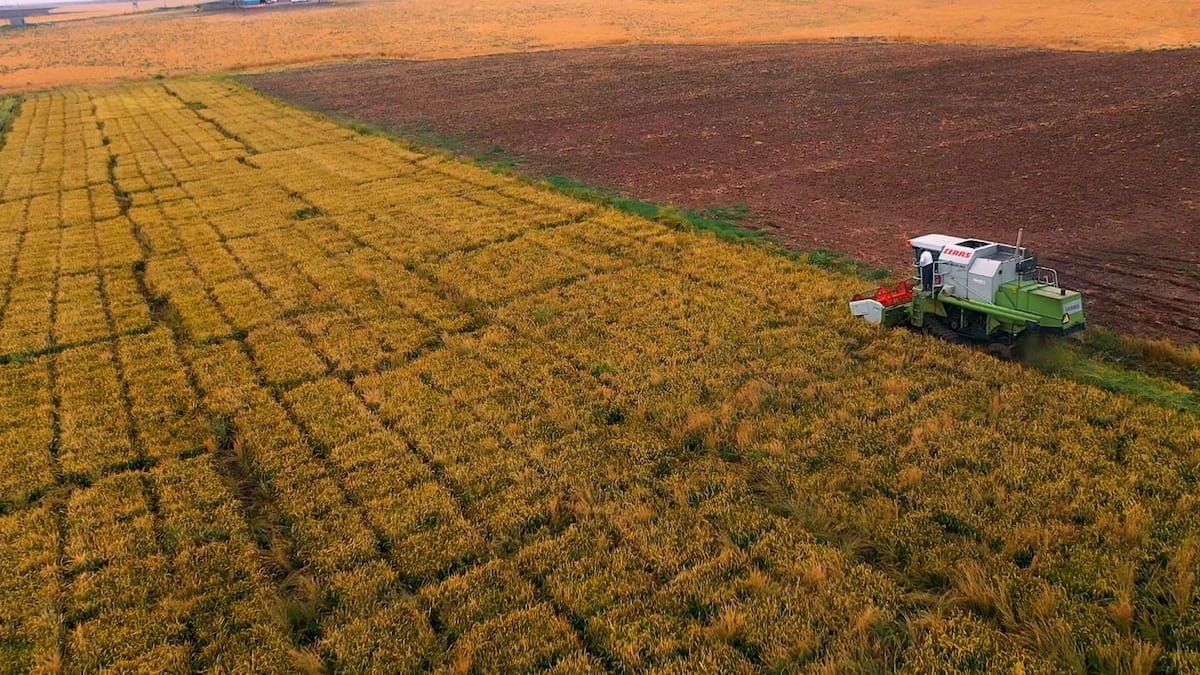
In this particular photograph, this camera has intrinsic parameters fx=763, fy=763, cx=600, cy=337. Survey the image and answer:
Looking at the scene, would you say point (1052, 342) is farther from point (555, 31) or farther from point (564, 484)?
point (555, 31)

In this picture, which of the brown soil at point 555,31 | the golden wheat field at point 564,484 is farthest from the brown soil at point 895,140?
the brown soil at point 555,31

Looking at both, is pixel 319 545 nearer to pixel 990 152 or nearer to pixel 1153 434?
pixel 1153 434

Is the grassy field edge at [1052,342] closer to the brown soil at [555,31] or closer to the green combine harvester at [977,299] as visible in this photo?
the green combine harvester at [977,299]

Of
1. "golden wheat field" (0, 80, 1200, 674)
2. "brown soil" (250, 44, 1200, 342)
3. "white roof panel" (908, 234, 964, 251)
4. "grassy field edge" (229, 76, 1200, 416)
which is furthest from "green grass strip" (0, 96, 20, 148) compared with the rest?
"white roof panel" (908, 234, 964, 251)

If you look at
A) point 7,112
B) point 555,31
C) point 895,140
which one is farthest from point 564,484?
point 555,31

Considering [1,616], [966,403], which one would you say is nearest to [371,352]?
[1,616]

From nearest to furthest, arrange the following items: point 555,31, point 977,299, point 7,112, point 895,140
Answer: point 977,299 → point 895,140 → point 7,112 → point 555,31

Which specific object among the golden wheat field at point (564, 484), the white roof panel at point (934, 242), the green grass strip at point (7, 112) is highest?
the green grass strip at point (7, 112)
